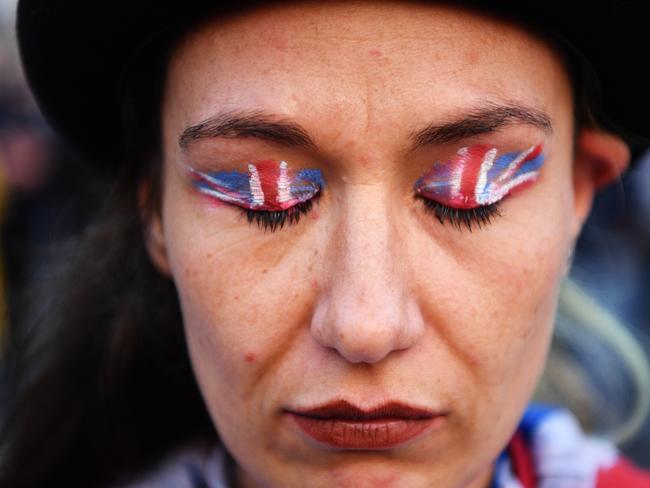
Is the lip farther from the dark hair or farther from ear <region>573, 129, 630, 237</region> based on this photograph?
the dark hair

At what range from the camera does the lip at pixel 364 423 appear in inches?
53.1

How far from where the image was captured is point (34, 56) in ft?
5.29

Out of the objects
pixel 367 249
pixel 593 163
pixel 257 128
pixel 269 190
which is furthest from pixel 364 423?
pixel 593 163

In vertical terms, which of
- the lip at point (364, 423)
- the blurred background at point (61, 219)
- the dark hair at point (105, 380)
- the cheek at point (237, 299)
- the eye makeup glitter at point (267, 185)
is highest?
the eye makeup glitter at point (267, 185)

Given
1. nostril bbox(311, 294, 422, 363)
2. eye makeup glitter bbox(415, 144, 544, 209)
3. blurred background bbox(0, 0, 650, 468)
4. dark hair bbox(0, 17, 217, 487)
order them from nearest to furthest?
nostril bbox(311, 294, 422, 363) < eye makeup glitter bbox(415, 144, 544, 209) < dark hair bbox(0, 17, 217, 487) < blurred background bbox(0, 0, 650, 468)

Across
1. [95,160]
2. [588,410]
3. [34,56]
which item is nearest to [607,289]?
[588,410]

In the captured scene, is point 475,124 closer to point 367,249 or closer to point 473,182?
point 473,182

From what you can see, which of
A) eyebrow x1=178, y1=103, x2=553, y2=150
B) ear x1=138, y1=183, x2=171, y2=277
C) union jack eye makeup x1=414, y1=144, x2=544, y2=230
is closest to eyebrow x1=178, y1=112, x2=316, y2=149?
eyebrow x1=178, y1=103, x2=553, y2=150

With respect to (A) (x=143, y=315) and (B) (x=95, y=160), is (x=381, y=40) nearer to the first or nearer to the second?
(B) (x=95, y=160)

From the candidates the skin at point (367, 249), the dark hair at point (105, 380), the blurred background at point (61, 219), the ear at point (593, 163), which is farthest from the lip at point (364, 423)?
the blurred background at point (61, 219)

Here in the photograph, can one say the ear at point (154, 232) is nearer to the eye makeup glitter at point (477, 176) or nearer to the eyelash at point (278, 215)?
the eyelash at point (278, 215)

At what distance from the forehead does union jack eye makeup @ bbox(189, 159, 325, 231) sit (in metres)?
0.11

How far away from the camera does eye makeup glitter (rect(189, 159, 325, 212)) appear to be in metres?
1.38

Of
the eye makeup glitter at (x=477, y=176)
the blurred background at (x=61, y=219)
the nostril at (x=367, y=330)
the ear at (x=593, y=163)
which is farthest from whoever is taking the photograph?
the blurred background at (x=61, y=219)
